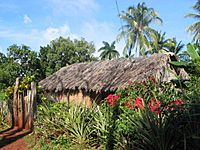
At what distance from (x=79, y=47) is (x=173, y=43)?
11.0 metres

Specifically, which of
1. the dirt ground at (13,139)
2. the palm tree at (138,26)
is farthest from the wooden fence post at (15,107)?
the palm tree at (138,26)

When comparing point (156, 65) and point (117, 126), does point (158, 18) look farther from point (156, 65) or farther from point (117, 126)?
point (117, 126)

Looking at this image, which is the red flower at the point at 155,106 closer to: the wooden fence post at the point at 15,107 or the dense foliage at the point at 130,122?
the dense foliage at the point at 130,122

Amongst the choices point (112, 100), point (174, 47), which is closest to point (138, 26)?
point (174, 47)

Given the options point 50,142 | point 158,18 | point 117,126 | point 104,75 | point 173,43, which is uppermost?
point 158,18

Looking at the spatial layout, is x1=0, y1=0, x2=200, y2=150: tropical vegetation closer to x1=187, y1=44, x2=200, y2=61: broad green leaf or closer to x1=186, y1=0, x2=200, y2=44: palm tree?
x1=187, y1=44, x2=200, y2=61: broad green leaf

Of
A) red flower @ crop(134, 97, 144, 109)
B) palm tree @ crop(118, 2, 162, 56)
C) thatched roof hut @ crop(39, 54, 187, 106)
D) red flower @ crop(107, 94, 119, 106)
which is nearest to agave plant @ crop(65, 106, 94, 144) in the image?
red flower @ crop(107, 94, 119, 106)

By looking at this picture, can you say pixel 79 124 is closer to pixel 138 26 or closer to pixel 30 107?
pixel 30 107

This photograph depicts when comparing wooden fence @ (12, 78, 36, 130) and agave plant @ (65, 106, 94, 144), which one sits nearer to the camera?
agave plant @ (65, 106, 94, 144)

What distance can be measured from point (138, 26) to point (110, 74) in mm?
14180

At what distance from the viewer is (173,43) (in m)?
27.3

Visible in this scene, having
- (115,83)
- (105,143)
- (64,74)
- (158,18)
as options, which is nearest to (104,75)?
(115,83)

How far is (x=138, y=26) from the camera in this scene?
2606 cm

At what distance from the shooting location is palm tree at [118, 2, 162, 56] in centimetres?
2547
